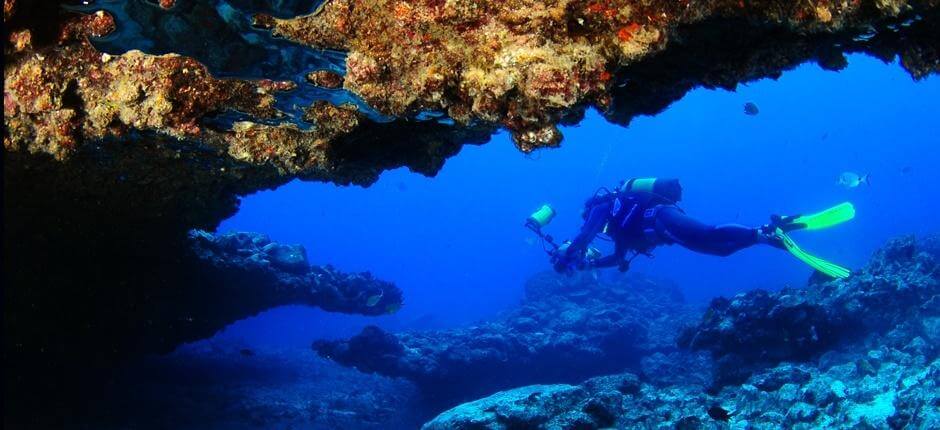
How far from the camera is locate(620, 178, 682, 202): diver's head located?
10.6m

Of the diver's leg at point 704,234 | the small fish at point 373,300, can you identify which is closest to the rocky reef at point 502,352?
the small fish at point 373,300

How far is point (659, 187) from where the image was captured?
34.9 ft

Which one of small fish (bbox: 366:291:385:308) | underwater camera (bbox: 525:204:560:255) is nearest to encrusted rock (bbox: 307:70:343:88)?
underwater camera (bbox: 525:204:560:255)

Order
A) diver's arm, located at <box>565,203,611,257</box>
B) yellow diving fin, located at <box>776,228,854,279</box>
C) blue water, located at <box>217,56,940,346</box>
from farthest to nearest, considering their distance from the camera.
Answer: blue water, located at <box>217,56,940,346</box> < diver's arm, located at <box>565,203,611,257</box> < yellow diving fin, located at <box>776,228,854,279</box>

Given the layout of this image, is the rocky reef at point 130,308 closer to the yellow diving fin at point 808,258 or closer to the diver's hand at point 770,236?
the diver's hand at point 770,236

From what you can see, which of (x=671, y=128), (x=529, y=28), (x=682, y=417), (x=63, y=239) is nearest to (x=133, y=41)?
(x=529, y=28)

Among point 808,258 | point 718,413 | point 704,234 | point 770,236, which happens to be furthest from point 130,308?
point 808,258

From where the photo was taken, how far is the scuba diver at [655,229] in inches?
348

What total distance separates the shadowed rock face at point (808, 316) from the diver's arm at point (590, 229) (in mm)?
2987

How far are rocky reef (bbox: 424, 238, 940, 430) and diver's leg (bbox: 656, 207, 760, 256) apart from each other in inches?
52.0

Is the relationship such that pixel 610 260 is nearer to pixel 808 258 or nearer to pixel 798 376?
pixel 808 258

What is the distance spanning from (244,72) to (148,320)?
23.2 ft

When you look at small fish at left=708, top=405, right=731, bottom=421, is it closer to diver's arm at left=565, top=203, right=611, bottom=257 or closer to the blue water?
diver's arm at left=565, top=203, right=611, bottom=257

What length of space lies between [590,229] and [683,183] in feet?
390
